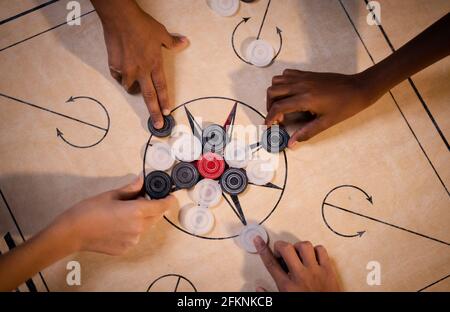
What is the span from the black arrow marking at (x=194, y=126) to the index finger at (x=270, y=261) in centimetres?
48

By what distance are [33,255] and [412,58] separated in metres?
1.56

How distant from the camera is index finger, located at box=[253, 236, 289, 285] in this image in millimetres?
1452

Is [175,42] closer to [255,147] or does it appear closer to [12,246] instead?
[255,147]

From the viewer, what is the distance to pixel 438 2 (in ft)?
5.74

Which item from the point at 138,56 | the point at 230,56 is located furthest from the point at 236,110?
the point at 138,56

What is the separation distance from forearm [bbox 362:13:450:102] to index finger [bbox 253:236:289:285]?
0.73 metres

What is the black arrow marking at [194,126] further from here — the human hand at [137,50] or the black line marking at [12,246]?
the black line marking at [12,246]

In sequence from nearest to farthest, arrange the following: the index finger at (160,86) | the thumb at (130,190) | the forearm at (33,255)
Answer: the forearm at (33,255), the thumb at (130,190), the index finger at (160,86)

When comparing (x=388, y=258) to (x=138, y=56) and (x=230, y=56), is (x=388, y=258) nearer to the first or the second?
(x=230, y=56)

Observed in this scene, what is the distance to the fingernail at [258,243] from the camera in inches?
58.4

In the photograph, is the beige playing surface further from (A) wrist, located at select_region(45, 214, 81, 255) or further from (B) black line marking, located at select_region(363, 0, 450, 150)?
(A) wrist, located at select_region(45, 214, 81, 255)

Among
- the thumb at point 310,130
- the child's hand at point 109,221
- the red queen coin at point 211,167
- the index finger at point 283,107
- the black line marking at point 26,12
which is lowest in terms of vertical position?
the child's hand at point 109,221

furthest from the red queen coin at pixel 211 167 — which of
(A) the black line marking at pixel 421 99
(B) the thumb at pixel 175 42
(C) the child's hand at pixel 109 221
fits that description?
(A) the black line marking at pixel 421 99

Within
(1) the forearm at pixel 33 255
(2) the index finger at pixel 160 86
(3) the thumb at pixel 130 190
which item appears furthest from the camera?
(2) the index finger at pixel 160 86
